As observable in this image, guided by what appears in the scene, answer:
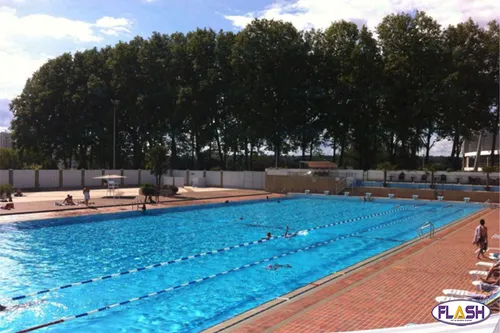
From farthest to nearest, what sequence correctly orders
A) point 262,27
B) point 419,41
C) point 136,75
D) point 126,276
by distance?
point 136,75, point 262,27, point 419,41, point 126,276

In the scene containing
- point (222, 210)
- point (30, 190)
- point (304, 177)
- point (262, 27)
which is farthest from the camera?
point (262, 27)

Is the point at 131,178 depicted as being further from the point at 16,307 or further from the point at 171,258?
the point at 16,307

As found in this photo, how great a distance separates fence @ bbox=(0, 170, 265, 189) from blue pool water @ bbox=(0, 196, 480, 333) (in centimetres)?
1706

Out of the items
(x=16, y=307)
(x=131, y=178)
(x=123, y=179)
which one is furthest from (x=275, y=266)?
(x=123, y=179)

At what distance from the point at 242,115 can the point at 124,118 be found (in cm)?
1551

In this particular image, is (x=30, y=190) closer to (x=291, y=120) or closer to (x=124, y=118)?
(x=124, y=118)

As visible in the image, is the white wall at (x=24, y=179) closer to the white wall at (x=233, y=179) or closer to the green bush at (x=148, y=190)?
the green bush at (x=148, y=190)

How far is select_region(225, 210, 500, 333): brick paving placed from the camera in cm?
670

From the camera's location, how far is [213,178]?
4509 centimetres

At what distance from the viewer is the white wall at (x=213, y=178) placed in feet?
147

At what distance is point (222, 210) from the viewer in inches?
1049

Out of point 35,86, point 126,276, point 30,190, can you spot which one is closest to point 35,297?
point 126,276

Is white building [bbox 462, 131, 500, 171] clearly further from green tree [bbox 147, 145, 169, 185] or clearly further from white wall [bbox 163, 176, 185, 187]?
green tree [bbox 147, 145, 169, 185]

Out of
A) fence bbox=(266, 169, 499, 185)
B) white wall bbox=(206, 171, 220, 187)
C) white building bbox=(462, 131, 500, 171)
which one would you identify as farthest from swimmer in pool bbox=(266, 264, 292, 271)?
white building bbox=(462, 131, 500, 171)
